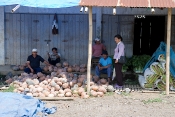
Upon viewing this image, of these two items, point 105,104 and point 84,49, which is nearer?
point 105,104

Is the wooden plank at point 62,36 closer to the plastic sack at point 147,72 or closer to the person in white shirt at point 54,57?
the person in white shirt at point 54,57

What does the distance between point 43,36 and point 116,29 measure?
2739mm

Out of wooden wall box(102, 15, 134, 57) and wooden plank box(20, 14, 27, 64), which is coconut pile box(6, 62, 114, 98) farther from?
wooden wall box(102, 15, 134, 57)

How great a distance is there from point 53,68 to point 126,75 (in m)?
2.50

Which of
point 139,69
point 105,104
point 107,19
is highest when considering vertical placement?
point 107,19

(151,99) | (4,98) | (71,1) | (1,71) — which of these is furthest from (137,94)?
(1,71)

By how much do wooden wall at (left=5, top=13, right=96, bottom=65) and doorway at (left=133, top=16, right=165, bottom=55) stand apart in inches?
126

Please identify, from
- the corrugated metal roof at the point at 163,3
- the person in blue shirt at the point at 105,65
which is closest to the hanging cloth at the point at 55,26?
the person in blue shirt at the point at 105,65

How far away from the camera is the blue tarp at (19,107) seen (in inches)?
266

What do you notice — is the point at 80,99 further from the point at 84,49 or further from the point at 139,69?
the point at 84,49

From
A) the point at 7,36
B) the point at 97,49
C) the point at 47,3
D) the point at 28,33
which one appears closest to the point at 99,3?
the point at 47,3

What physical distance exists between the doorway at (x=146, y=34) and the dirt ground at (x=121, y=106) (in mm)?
5651

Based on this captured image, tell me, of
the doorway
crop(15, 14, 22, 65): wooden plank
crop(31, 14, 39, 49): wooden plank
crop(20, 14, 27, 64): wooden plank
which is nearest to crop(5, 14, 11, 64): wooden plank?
crop(15, 14, 22, 65): wooden plank

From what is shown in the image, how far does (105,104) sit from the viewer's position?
8352 millimetres
